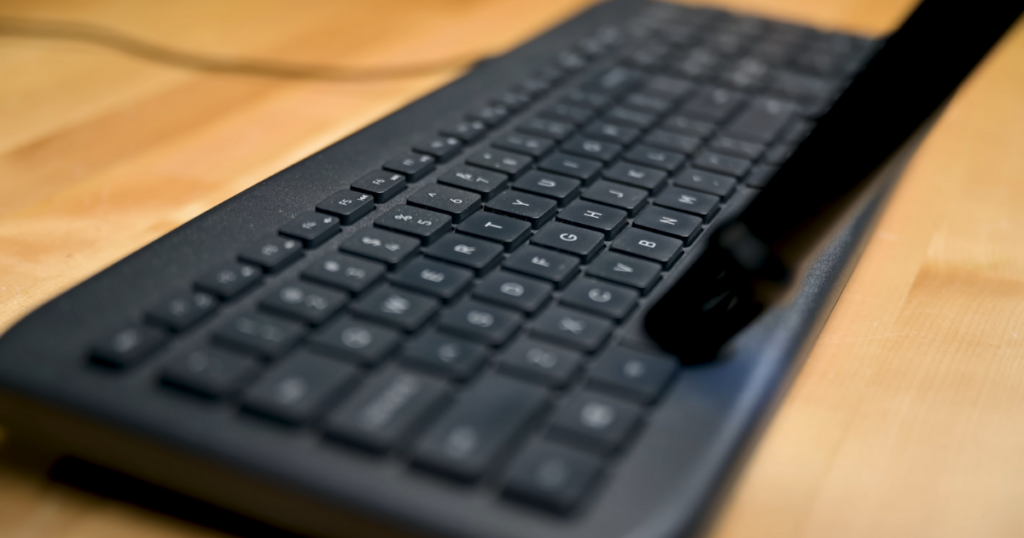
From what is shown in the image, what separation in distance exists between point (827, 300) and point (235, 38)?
0.52 m

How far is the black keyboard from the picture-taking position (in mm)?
208

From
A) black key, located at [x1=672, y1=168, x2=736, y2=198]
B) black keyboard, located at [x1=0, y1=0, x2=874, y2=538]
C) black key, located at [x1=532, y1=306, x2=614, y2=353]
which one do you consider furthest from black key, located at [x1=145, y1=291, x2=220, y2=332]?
black key, located at [x1=672, y1=168, x2=736, y2=198]

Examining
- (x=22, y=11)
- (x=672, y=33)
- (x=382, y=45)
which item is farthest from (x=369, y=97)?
(x=22, y=11)

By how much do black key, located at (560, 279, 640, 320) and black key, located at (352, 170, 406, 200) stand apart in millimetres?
99

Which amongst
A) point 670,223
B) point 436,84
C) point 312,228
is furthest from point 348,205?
point 436,84

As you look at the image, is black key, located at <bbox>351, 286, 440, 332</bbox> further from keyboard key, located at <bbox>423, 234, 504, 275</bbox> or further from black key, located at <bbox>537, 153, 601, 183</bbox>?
black key, located at <bbox>537, 153, 601, 183</bbox>

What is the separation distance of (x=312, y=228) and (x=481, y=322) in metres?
0.09

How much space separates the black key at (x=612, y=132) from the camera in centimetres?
42

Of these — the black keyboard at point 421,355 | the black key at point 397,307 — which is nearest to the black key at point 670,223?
the black keyboard at point 421,355

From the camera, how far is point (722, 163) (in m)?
0.40

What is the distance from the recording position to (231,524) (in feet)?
0.78

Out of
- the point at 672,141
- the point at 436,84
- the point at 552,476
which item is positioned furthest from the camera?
the point at 436,84

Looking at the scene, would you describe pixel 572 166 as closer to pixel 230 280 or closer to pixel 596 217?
pixel 596 217

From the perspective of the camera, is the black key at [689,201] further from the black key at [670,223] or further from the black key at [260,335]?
the black key at [260,335]
